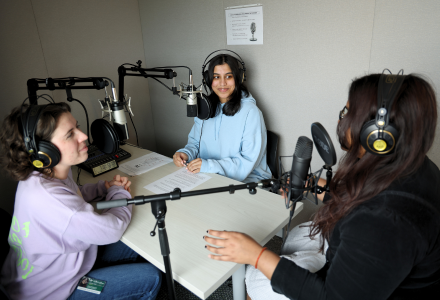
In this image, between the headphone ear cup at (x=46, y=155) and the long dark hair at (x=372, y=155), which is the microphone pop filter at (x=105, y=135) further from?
the long dark hair at (x=372, y=155)

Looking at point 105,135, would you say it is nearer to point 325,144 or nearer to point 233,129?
point 233,129

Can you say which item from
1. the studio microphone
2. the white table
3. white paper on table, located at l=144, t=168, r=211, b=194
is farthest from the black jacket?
the studio microphone

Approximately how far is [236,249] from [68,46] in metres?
1.97

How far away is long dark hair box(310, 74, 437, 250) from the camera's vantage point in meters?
0.69

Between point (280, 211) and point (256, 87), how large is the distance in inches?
40.8

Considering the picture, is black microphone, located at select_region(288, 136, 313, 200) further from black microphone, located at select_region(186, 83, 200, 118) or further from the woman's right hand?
the woman's right hand

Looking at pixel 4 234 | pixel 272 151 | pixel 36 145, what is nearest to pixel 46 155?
pixel 36 145

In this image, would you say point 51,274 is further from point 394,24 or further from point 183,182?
point 394,24

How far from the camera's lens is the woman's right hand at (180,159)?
166cm

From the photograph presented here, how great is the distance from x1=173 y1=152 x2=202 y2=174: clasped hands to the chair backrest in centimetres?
57

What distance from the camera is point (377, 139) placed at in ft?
2.23

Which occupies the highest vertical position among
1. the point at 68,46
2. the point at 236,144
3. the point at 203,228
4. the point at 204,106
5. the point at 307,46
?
the point at 68,46

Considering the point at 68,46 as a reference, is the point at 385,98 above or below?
below

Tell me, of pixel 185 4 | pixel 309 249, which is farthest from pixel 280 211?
pixel 185 4
